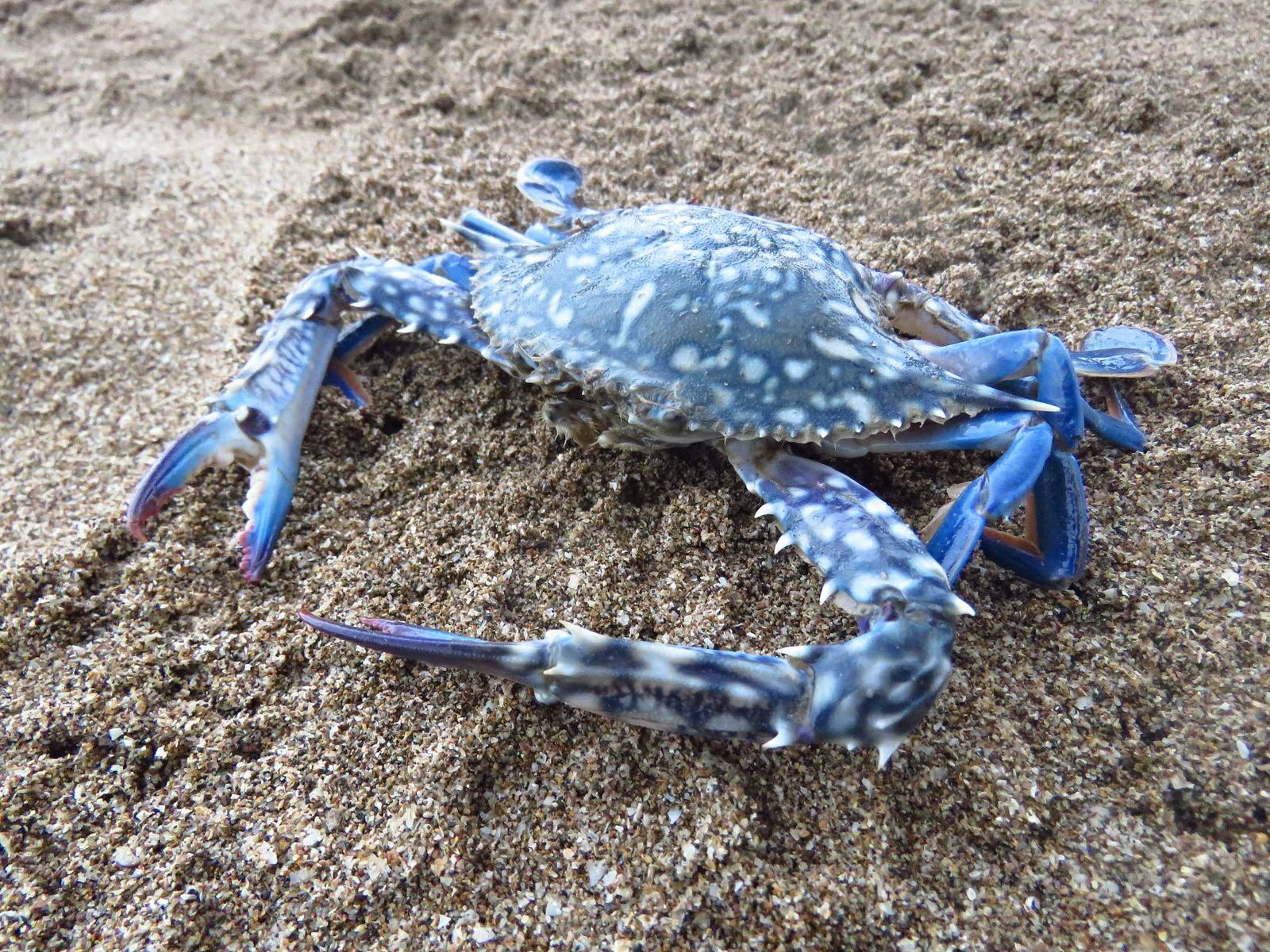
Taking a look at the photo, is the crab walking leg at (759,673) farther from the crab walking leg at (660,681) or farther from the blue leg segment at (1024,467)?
the blue leg segment at (1024,467)

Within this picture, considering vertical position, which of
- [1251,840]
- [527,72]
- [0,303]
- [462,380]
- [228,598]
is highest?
[527,72]

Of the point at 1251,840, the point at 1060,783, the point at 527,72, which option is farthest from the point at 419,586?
the point at 527,72

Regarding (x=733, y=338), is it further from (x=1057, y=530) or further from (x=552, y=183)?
(x=552, y=183)

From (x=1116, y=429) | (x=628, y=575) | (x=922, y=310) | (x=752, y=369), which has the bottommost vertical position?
(x=628, y=575)

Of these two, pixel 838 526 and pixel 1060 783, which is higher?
pixel 838 526

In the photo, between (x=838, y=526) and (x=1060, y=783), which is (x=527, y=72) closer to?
(x=838, y=526)

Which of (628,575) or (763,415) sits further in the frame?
(628,575)

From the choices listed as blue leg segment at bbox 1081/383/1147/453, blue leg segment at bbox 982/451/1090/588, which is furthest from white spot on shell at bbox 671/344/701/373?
blue leg segment at bbox 1081/383/1147/453

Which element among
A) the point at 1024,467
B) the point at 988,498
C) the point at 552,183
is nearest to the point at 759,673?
the point at 988,498
